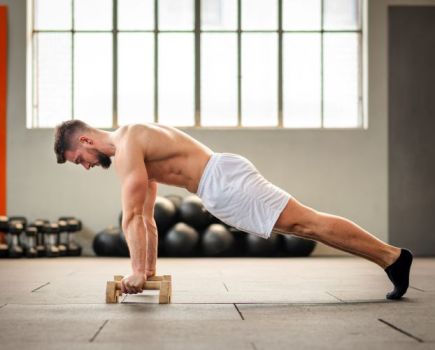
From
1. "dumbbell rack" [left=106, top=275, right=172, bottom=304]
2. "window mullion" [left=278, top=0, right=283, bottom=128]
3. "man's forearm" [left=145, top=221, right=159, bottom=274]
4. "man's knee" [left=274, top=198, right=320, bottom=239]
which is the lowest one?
"dumbbell rack" [left=106, top=275, right=172, bottom=304]

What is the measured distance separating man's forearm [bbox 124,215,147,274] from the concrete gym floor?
0.58 ft

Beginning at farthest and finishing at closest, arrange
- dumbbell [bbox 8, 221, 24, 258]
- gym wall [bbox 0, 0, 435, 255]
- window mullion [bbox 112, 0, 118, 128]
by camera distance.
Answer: window mullion [bbox 112, 0, 118, 128], gym wall [bbox 0, 0, 435, 255], dumbbell [bbox 8, 221, 24, 258]

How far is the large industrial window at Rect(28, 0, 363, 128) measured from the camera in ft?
25.9

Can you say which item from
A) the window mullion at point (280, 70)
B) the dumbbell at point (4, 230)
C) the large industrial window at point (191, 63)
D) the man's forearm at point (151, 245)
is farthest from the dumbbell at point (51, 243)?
the man's forearm at point (151, 245)

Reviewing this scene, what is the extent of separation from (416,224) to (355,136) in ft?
4.08

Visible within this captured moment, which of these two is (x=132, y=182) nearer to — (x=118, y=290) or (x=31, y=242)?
(x=118, y=290)

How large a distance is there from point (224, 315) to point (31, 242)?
5132mm

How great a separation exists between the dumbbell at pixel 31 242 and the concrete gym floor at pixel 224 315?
2.71 metres

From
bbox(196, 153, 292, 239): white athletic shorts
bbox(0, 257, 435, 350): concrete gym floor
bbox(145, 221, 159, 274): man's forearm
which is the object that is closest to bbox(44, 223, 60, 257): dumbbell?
bbox(0, 257, 435, 350): concrete gym floor

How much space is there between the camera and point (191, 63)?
7.92 meters

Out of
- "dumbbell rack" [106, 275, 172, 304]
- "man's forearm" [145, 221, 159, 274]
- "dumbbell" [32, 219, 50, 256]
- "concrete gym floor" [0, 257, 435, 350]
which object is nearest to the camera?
"concrete gym floor" [0, 257, 435, 350]

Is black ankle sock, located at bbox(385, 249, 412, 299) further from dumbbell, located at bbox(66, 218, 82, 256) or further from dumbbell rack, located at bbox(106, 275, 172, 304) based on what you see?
dumbbell, located at bbox(66, 218, 82, 256)

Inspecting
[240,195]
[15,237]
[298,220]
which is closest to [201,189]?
[240,195]

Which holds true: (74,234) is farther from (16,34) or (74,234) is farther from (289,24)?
(289,24)
